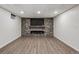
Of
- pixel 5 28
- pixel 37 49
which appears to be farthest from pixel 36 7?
pixel 5 28

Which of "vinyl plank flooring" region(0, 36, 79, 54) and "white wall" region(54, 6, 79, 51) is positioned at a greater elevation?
"white wall" region(54, 6, 79, 51)

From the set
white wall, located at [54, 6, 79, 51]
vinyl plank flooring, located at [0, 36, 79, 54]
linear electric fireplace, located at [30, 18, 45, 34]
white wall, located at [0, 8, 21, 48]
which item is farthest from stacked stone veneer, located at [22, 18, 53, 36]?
vinyl plank flooring, located at [0, 36, 79, 54]

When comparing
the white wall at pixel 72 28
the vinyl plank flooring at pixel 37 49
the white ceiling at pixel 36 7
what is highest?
the white ceiling at pixel 36 7

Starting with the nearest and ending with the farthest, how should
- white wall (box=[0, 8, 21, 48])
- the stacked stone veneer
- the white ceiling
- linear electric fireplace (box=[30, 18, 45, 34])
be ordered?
1. the white ceiling
2. white wall (box=[0, 8, 21, 48])
3. the stacked stone veneer
4. linear electric fireplace (box=[30, 18, 45, 34])

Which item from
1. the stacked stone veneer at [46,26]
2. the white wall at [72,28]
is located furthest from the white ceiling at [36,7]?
the stacked stone veneer at [46,26]

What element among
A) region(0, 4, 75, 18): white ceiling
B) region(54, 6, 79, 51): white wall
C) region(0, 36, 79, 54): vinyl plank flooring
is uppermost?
region(0, 4, 75, 18): white ceiling

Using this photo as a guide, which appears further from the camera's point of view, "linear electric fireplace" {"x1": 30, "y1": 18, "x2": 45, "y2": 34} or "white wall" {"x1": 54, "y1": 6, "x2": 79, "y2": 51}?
"linear electric fireplace" {"x1": 30, "y1": 18, "x2": 45, "y2": 34}

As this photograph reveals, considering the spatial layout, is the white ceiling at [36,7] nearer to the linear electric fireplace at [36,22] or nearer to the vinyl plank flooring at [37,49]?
the vinyl plank flooring at [37,49]

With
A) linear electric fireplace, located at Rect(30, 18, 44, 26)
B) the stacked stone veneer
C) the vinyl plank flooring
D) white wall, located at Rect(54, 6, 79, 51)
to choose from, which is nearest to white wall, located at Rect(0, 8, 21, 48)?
the vinyl plank flooring

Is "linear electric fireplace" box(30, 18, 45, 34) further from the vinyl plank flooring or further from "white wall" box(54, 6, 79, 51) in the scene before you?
the vinyl plank flooring

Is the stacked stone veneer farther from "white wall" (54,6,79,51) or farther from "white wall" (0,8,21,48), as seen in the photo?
"white wall" (54,6,79,51)

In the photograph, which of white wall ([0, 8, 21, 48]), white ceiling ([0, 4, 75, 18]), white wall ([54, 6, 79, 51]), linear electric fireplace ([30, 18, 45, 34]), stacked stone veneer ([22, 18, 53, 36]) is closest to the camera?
white ceiling ([0, 4, 75, 18])

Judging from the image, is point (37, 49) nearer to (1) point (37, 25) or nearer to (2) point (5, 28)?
(2) point (5, 28)
